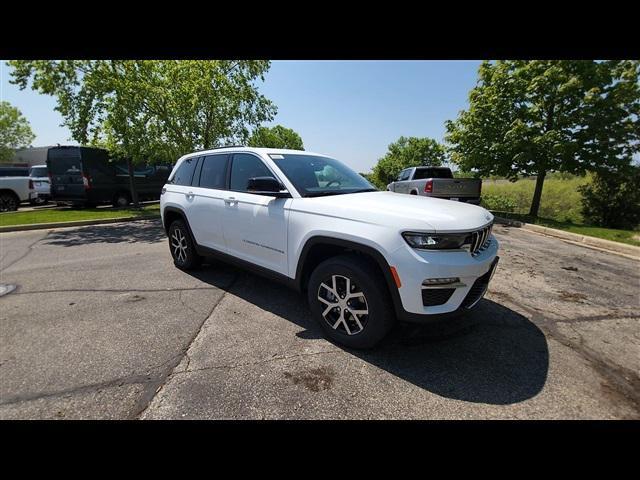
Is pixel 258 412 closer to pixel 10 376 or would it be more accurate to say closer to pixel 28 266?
pixel 10 376

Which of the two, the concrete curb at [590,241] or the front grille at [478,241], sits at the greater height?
the front grille at [478,241]

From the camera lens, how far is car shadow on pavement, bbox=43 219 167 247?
7.62 meters

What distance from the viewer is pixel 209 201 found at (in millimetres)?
4129

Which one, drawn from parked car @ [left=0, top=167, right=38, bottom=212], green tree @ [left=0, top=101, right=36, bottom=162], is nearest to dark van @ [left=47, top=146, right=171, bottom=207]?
parked car @ [left=0, top=167, right=38, bottom=212]

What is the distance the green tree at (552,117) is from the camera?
10680mm

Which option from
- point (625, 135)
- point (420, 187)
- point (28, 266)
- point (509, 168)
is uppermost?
point (625, 135)

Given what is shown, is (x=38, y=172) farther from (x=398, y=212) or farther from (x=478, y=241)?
(x=478, y=241)

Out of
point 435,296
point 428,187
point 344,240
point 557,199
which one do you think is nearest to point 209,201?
point 344,240

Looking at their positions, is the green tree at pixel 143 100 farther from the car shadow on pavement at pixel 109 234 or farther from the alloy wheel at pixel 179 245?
the alloy wheel at pixel 179 245

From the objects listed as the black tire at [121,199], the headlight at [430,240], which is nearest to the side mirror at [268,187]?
the headlight at [430,240]

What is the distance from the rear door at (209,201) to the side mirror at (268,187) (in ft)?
3.08
